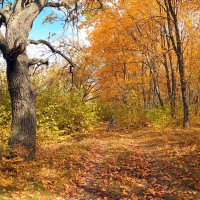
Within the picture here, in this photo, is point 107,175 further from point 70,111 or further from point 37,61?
point 70,111

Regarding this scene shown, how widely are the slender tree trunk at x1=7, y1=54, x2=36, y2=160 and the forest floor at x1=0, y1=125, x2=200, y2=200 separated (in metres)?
0.58

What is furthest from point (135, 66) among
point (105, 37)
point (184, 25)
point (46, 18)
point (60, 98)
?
point (46, 18)

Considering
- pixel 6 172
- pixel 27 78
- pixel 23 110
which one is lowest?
pixel 6 172

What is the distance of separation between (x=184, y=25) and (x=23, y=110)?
16836 mm

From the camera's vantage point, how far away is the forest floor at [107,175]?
21.0 feet

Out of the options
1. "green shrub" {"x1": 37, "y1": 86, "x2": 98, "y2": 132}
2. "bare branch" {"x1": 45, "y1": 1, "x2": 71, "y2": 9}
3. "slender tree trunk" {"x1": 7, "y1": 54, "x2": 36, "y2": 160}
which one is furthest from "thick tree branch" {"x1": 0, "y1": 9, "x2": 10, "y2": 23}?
"green shrub" {"x1": 37, "y1": 86, "x2": 98, "y2": 132}

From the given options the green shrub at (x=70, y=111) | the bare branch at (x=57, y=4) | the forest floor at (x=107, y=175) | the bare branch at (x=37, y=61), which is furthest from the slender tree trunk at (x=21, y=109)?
the green shrub at (x=70, y=111)

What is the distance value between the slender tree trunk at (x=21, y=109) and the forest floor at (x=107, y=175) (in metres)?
0.58

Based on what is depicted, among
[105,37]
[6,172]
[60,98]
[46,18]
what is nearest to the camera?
[6,172]

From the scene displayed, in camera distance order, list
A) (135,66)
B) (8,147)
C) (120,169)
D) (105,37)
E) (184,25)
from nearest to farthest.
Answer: (8,147) → (120,169) → (184,25) → (105,37) → (135,66)

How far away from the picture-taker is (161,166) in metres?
9.10

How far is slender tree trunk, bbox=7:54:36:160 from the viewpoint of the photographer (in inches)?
316

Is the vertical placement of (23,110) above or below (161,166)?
above

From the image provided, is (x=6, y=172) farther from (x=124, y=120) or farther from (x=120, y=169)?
(x=124, y=120)
